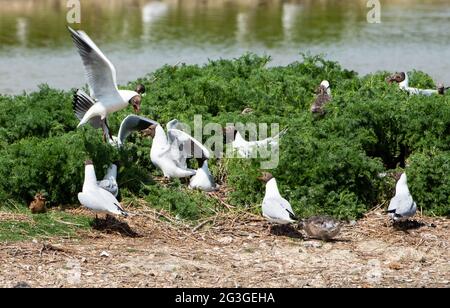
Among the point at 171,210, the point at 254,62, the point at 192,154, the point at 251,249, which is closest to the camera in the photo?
the point at 251,249

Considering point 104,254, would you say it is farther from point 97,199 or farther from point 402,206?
point 402,206

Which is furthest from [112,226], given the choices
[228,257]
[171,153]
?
[171,153]

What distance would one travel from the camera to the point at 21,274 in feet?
21.7

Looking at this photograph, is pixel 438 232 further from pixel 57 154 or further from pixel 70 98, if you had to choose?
pixel 70 98

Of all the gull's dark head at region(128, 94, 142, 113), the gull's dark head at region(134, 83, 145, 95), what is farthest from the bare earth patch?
the gull's dark head at region(134, 83, 145, 95)

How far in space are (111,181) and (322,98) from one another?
2.90 meters

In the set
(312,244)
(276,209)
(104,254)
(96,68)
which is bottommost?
(312,244)

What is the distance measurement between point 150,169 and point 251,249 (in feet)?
6.13

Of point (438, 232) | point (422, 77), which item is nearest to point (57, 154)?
point (438, 232)

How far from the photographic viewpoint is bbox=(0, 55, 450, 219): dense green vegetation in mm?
8023

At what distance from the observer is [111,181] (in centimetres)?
802

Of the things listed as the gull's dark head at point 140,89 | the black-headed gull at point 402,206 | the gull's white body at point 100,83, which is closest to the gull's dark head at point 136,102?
the gull's white body at point 100,83

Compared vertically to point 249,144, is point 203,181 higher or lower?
lower
